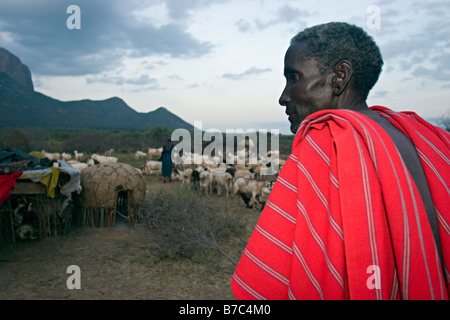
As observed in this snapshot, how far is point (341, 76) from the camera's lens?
1.26 m

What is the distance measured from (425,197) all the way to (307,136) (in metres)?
0.42

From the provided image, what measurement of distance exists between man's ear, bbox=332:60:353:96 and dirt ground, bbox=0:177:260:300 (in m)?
3.97

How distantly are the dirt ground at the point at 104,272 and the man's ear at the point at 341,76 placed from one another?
13.0ft

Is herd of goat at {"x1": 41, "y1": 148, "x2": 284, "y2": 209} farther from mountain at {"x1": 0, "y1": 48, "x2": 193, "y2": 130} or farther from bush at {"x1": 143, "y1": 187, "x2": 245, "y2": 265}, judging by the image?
mountain at {"x1": 0, "y1": 48, "x2": 193, "y2": 130}

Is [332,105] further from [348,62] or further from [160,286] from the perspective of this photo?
[160,286]

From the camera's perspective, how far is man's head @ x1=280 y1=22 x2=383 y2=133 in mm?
1248

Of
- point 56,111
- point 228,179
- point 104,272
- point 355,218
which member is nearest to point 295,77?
point 355,218

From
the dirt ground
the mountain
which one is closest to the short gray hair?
the dirt ground

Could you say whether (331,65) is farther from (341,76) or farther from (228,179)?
(228,179)

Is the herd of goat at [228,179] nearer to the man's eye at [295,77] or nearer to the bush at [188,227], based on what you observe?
the bush at [188,227]

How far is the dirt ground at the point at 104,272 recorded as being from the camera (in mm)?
4551

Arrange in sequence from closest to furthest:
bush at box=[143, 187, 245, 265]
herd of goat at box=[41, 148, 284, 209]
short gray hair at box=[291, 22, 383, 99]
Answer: short gray hair at box=[291, 22, 383, 99], bush at box=[143, 187, 245, 265], herd of goat at box=[41, 148, 284, 209]

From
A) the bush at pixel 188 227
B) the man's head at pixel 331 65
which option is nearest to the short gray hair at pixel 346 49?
the man's head at pixel 331 65

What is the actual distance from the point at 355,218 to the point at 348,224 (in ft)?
0.09
